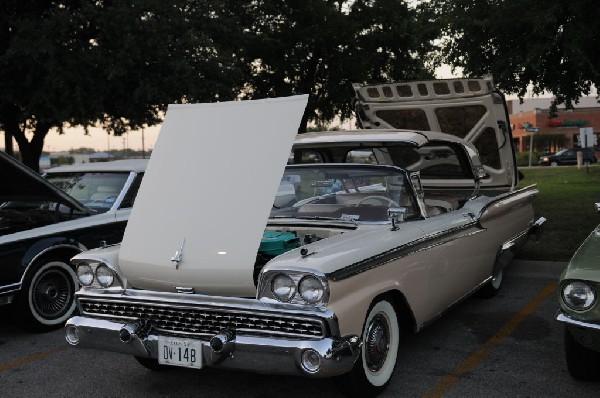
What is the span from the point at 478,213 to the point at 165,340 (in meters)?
3.16

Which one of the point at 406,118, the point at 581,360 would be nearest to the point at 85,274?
the point at 581,360

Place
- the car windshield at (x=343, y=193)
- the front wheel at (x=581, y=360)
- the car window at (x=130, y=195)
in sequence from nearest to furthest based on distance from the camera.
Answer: the front wheel at (x=581, y=360) → the car windshield at (x=343, y=193) → the car window at (x=130, y=195)

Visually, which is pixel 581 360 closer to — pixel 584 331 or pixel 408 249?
pixel 584 331

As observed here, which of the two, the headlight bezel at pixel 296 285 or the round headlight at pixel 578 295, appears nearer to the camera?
the headlight bezel at pixel 296 285

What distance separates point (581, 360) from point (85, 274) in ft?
10.6

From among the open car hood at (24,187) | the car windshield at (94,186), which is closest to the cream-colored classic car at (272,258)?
the open car hood at (24,187)

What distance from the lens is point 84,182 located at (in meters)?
7.05

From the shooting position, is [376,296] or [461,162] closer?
[376,296]

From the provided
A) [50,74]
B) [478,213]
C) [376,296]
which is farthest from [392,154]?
[50,74]

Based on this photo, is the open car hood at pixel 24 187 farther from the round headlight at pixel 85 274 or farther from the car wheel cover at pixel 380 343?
the car wheel cover at pixel 380 343

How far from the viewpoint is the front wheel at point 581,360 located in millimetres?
3842

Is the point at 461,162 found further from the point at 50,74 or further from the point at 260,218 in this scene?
the point at 50,74

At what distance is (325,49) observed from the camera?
23609 mm

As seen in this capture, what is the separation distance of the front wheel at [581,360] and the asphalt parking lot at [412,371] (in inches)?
3.3
